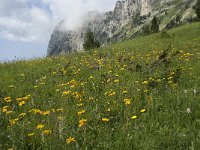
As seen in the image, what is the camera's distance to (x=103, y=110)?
8.05 metres

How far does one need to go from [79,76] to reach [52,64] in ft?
11.3

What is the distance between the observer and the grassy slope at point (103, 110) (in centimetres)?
613

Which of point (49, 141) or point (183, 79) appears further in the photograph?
point (183, 79)

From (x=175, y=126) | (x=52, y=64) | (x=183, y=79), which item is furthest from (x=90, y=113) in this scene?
(x=52, y=64)

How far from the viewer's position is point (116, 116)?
744 centimetres

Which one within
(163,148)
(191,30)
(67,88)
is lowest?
(163,148)

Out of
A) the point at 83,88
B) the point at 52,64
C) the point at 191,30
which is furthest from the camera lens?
the point at 191,30

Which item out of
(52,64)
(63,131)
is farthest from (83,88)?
(52,64)

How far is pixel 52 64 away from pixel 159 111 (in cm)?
803

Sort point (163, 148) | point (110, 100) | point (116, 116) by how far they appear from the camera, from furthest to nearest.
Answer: point (110, 100), point (116, 116), point (163, 148)

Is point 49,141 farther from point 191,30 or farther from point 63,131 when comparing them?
point 191,30

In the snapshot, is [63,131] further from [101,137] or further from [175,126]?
[175,126]

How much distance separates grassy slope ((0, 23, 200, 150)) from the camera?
20.1 ft

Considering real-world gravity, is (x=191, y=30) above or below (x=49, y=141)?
above
